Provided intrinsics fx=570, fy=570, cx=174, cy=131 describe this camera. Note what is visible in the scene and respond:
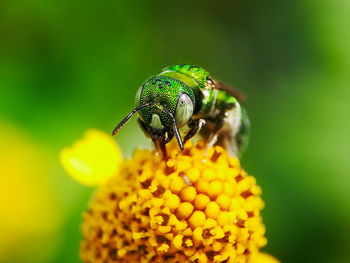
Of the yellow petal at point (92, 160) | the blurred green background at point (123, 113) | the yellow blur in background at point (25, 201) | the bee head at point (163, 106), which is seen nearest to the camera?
the bee head at point (163, 106)

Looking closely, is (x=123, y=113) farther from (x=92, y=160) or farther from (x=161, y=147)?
(x=161, y=147)

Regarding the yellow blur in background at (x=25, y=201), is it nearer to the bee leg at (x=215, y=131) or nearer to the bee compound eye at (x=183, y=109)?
the bee leg at (x=215, y=131)

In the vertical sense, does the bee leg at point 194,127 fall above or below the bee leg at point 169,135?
above

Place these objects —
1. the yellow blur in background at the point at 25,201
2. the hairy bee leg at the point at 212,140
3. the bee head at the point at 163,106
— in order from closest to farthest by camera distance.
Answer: the bee head at the point at 163,106 < the hairy bee leg at the point at 212,140 < the yellow blur in background at the point at 25,201

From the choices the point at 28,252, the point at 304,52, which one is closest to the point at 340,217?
the point at 304,52

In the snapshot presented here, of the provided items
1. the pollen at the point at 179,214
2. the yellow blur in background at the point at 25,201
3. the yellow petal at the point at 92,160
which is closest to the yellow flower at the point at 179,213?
the pollen at the point at 179,214

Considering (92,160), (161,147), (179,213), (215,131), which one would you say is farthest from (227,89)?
(92,160)
